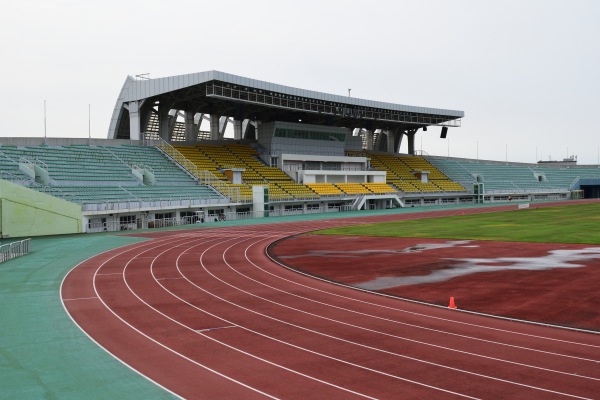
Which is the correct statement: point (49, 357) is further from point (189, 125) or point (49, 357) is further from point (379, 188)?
point (379, 188)

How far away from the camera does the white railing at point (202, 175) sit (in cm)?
5747

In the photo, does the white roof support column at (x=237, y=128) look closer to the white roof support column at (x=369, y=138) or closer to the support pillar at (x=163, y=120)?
the support pillar at (x=163, y=120)

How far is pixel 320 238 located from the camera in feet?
118

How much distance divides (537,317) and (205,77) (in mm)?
47942

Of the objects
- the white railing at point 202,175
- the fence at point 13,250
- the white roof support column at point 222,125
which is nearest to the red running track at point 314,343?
the fence at point 13,250

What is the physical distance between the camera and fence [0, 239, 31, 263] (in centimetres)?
2610

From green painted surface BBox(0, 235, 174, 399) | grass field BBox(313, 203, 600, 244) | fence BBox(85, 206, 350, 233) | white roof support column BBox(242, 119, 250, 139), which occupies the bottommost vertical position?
green painted surface BBox(0, 235, 174, 399)

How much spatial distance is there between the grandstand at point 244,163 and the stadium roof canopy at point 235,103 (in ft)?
0.54

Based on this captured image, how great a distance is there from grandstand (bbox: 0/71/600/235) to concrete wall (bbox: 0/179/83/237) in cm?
43

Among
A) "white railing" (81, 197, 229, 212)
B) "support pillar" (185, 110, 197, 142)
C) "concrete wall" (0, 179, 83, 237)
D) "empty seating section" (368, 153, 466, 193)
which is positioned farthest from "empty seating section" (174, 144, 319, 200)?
"concrete wall" (0, 179, 83, 237)

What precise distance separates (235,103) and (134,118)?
1286 centimetres

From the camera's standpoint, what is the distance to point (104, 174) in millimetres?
50219

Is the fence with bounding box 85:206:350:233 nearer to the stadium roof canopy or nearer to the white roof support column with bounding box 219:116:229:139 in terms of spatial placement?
the stadium roof canopy

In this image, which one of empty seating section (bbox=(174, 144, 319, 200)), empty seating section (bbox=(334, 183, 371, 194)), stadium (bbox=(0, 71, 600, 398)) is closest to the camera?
stadium (bbox=(0, 71, 600, 398))
